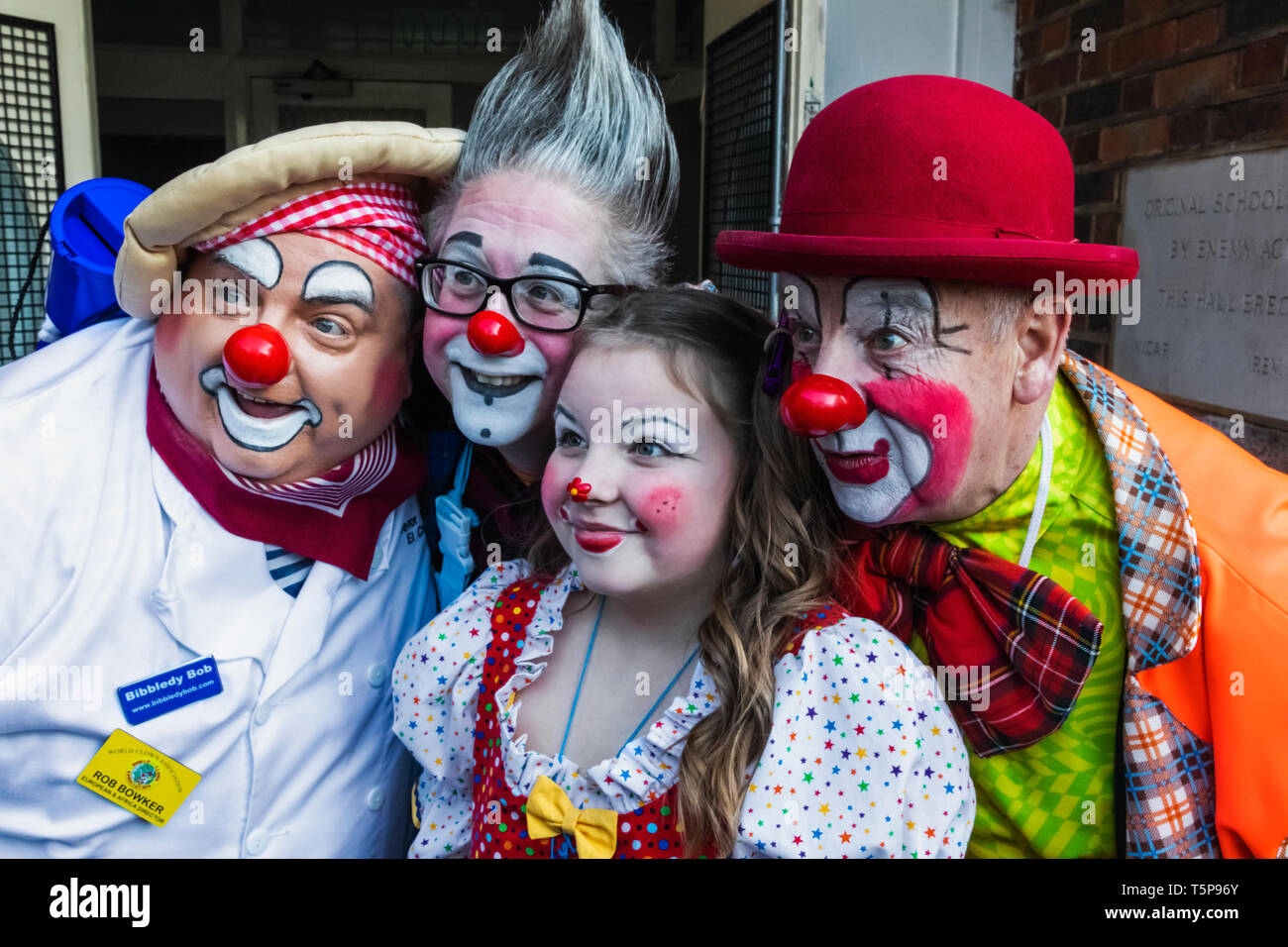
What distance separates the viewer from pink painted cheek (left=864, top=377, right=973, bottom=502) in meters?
1.20

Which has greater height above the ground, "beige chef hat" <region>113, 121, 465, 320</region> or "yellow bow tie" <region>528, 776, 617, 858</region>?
"beige chef hat" <region>113, 121, 465, 320</region>

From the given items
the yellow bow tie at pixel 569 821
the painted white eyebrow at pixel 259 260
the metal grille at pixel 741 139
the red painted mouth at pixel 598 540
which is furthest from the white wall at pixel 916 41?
the yellow bow tie at pixel 569 821

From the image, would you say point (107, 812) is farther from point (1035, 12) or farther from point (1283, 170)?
point (1035, 12)

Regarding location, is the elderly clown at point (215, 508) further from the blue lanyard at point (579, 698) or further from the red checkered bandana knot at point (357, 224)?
the blue lanyard at point (579, 698)

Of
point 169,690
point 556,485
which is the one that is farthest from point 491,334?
point 169,690

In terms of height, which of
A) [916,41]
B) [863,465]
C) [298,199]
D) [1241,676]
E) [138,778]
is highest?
[916,41]

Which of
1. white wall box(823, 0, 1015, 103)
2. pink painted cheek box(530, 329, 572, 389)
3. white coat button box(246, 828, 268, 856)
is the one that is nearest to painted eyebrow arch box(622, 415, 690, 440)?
pink painted cheek box(530, 329, 572, 389)

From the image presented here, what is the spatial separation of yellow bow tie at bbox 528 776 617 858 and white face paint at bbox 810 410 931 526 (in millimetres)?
497

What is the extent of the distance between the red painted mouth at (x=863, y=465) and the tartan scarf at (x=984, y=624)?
149 mm

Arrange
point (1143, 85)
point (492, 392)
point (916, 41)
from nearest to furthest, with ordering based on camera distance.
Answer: point (492, 392), point (1143, 85), point (916, 41)

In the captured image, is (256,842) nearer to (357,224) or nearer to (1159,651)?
(357,224)

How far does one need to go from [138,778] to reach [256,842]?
20 cm

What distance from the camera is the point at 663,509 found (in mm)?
1273
